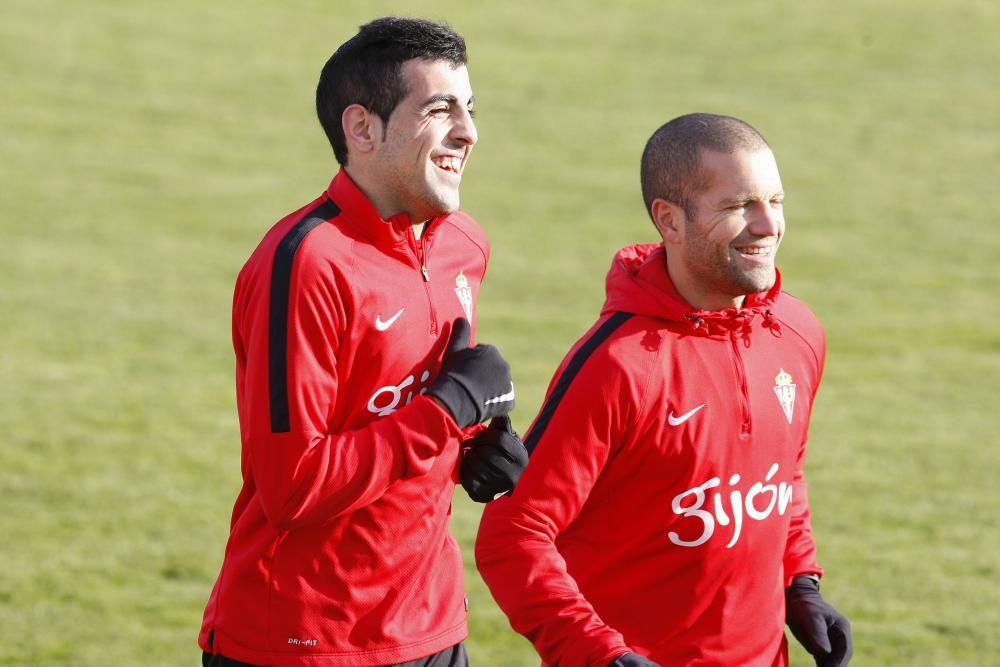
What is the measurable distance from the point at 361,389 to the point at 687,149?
1.07m

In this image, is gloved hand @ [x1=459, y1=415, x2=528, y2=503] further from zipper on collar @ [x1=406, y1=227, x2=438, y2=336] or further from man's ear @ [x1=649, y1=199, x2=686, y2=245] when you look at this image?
man's ear @ [x1=649, y1=199, x2=686, y2=245]

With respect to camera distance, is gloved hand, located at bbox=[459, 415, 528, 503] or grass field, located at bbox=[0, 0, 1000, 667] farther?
grass field, located at bbox=[0, 0, 1000, 667]

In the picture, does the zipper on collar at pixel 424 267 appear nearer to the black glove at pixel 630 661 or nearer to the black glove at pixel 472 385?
the black glove at pixel 472 385

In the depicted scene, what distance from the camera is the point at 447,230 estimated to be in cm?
432

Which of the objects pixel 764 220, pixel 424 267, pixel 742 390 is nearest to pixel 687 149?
pixel 764 220

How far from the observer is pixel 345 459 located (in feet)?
12.1

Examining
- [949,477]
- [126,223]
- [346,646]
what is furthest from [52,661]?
[126,223]

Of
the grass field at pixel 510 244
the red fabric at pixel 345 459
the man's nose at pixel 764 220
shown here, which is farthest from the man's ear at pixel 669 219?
the grass field at pixel 510 244

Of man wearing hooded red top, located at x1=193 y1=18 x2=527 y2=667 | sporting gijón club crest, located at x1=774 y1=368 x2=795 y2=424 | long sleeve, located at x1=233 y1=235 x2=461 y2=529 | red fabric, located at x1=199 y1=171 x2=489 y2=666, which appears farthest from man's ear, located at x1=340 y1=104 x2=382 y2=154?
sporting gijón club crest, located at x1=774 y1=368 x2=795 y2=424

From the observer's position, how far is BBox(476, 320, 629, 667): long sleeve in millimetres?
3846

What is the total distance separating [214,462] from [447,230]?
641 centimetres

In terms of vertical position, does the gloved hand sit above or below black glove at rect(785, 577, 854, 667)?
above

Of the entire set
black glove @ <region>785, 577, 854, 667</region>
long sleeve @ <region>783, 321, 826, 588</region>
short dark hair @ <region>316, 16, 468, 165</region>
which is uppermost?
short dark hair @ <region>316, 16, 468, 165</region>

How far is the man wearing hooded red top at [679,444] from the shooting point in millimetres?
3945
